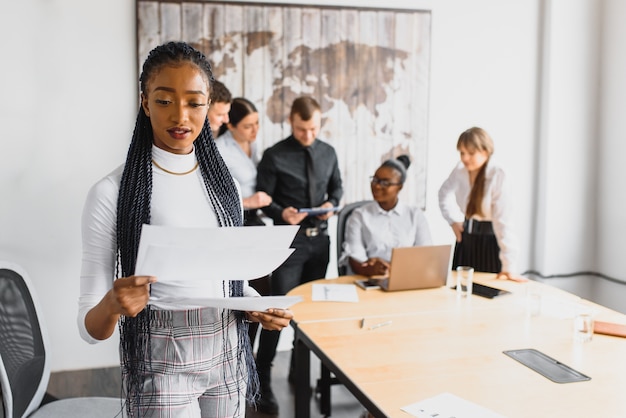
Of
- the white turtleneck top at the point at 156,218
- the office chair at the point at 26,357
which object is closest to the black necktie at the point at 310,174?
the office chair at the point at 26,357

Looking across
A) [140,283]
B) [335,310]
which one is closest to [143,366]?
[140,283]

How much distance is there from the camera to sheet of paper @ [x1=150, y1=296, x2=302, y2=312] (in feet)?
4.08

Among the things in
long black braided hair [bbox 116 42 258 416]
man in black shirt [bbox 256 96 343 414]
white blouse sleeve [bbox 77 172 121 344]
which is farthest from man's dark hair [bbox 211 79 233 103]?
white blouse sleeve [bbox 77 172 121 344]

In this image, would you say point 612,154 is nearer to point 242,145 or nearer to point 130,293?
point 242,145

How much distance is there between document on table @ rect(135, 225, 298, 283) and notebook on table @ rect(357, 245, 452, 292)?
4.81ft

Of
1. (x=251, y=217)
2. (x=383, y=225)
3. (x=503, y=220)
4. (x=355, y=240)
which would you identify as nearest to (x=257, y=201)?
(x=251, y=217)

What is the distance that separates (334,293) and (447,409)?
3.98 ft

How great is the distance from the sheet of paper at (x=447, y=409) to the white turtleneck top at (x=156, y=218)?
545 mm

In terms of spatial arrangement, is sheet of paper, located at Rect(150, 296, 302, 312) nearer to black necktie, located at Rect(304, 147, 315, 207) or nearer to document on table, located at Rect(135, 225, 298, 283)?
document on table, located at Rect(135, 225, 298, 283)

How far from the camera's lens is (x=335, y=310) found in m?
2.50

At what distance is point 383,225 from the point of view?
3238 millimetres

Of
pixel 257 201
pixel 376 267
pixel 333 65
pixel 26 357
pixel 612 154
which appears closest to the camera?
pixel 26 357

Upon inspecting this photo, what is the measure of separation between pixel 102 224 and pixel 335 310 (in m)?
1.35

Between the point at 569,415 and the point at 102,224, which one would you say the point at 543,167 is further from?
the point at 102,224
